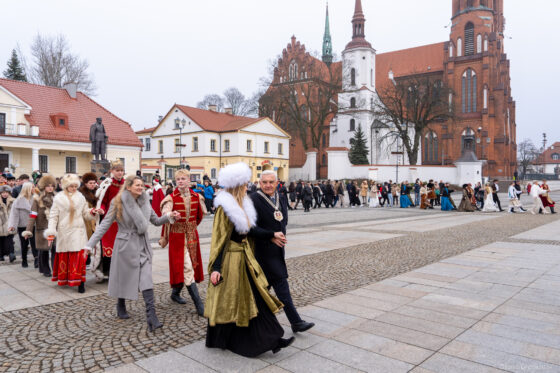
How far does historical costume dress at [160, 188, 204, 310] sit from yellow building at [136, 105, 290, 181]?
41.8 metres

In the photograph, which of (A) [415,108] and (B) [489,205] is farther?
(A) [415,108]

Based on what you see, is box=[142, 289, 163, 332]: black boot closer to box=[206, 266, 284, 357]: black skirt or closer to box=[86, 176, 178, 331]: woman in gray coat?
box=[86, 176, 178, 331]: woman in gray coat

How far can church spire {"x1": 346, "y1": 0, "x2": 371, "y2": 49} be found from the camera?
60281 millimetres

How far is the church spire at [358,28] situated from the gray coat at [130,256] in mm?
60482

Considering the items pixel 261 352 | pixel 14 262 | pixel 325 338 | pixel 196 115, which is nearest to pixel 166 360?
pixel 261 352

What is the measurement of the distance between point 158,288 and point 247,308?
3023 millimetres

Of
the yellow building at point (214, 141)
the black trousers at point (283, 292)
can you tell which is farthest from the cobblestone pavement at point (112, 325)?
the yellow building at point (214, 141)

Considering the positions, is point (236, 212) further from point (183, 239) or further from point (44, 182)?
point (44, 182)

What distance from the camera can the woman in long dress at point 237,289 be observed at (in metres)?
3.58

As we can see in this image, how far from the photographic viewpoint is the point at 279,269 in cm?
399

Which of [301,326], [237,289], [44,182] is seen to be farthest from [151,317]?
[44,182]

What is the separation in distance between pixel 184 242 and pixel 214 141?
44.9 m

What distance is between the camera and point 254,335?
3627mm

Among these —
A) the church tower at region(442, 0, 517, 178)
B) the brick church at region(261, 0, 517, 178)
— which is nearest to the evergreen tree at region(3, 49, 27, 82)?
the brick church at region(261, 0, 517, 178)
